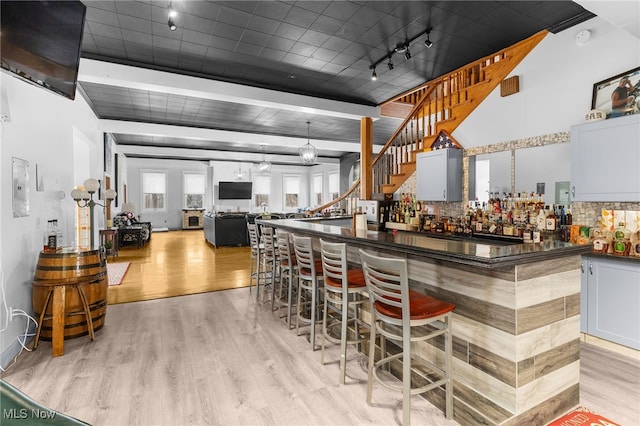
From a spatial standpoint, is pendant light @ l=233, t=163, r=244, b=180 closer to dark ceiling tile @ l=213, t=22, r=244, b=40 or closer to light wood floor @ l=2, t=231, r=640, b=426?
dark ceiling tile @ l=213, t=22, r=244, b=40

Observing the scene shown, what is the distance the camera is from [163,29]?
3.96 m

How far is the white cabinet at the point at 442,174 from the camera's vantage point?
4797 millimetres

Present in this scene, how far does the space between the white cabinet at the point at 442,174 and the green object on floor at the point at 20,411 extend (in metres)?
4.74

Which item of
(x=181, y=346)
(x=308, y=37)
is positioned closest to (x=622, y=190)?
(x=308, y=37)

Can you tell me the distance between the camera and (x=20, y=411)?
0.84m

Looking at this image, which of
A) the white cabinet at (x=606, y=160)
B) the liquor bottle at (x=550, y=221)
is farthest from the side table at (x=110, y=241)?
the white cabinet at (x=606, y=160)

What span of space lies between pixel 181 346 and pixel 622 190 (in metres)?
4.47

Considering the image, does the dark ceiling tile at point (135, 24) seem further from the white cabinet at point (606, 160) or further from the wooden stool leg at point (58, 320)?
the white cabinet at point (606, 160)

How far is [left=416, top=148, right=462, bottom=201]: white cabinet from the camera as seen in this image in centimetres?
480

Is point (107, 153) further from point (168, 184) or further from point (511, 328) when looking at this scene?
point (511, 328)

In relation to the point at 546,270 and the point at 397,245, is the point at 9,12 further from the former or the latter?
the point at 546,270

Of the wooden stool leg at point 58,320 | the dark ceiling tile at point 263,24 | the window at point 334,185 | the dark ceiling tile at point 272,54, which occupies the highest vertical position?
the dark ceiling tile at point 272,54

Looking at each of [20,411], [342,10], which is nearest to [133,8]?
Result: [342,10]

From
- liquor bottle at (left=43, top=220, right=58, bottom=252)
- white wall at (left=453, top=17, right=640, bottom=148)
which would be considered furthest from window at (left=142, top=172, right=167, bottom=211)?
white wall at (left=453, top=17, right=640, bottom=148)
